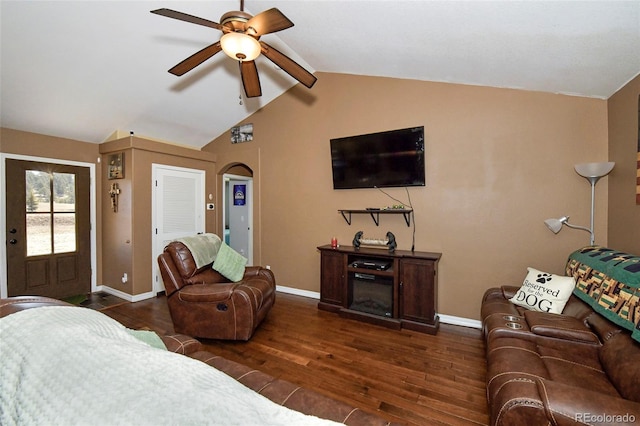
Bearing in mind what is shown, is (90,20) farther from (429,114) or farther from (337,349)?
(337,349)

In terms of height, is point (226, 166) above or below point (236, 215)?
above

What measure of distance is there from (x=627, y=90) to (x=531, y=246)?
5.20 feet

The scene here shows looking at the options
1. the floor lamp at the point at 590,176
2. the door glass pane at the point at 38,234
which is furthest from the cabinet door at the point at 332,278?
the door glass pane at the point at 38,234

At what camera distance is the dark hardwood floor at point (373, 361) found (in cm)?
188

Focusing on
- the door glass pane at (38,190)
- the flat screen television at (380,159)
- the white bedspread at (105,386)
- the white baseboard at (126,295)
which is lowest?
the white baseboard at (126,295)

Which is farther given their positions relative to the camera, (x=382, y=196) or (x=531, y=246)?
(x=382, y=196)

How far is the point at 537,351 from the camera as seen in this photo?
1.73m

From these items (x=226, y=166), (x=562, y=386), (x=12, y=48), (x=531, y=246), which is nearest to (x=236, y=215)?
(x=226, y=166)

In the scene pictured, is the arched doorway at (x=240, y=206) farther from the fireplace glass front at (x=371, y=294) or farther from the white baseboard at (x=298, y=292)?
the fireplace glass front at (x=371, y=294)

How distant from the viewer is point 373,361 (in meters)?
2.41

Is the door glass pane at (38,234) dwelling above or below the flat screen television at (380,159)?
below

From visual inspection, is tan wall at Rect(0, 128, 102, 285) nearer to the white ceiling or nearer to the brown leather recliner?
the white ceiling

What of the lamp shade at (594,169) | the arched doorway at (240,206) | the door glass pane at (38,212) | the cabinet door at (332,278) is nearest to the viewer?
the lamp shade at (594,169)

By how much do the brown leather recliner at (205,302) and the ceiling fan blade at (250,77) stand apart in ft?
5.93
